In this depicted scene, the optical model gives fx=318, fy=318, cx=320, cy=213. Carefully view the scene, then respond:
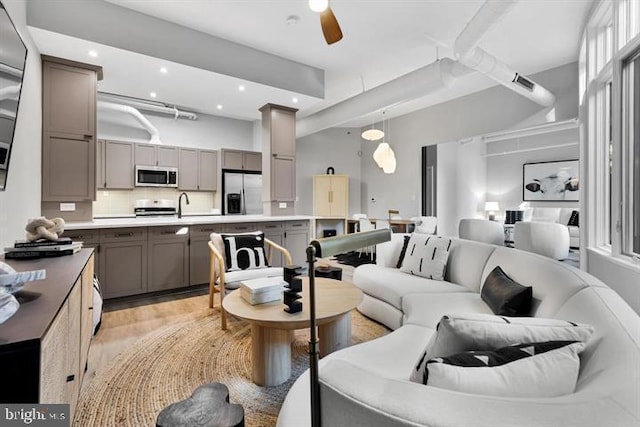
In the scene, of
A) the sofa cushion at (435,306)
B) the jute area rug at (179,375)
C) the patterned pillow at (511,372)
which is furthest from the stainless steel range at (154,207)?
the patterned pillow at (511,372)

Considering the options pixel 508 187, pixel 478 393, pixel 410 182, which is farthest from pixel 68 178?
pixel 508 187

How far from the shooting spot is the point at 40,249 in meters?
2.04

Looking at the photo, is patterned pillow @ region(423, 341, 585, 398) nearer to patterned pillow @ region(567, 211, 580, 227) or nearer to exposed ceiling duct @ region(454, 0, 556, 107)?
exposed ceiling duct @ region(454, 0, 556, 107)

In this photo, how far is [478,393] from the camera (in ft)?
2.64

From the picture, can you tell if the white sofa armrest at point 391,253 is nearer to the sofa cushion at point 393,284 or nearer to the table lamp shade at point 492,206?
the sofa cushion at point 393,284

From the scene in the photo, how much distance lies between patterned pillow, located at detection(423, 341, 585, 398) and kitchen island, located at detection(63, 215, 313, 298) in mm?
3754

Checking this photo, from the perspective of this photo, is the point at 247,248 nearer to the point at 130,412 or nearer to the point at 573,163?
the point at 130,412

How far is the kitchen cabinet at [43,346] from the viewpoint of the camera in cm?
83

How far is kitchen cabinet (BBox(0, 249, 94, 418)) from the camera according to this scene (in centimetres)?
83

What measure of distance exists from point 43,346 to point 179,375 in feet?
4.80

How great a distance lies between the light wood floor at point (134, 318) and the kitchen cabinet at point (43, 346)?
913mm

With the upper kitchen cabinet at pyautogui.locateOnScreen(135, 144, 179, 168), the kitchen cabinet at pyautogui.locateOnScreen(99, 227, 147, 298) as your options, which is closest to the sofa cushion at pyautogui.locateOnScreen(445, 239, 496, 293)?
the kitchen cabinet at pyautogui.locateOnScreen(99, 227, 147, 298)

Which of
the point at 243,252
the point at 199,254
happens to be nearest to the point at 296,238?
the point at 199,254

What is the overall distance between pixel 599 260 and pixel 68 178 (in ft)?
17.8
